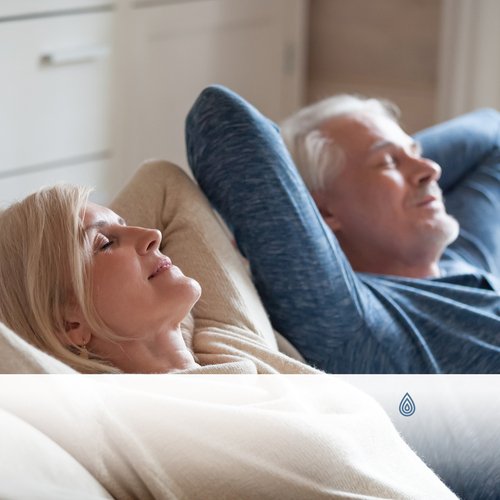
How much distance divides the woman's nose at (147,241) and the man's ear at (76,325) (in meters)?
0.13

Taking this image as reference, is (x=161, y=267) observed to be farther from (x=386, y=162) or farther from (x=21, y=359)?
(x=386, y=162)

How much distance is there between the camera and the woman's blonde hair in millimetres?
1134

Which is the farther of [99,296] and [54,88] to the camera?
[54,88]

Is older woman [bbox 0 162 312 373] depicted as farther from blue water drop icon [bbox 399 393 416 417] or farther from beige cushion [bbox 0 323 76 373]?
blue water drop icon [bbox 399 393 416 417]

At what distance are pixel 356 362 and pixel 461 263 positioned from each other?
1.84 ft

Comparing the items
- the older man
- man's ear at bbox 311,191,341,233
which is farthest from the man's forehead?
man's ear at bbox 311,191,341,233

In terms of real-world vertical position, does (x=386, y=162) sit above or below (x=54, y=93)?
above

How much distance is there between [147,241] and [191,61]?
8.20 ft

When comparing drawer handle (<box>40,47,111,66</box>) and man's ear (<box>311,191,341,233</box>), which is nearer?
man's ear (<box>311,191,341,233</box>)

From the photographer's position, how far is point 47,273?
117cm

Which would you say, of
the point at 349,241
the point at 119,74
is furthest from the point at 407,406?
the point at 119,74

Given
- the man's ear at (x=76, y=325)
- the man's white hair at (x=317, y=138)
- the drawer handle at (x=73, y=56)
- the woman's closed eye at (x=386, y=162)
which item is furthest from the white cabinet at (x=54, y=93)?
the man's ear at (x=76, y=325)

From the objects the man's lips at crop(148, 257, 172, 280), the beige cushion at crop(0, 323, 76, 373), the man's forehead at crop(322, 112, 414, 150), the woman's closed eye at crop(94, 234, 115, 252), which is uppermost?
the beige cushion at crop(0, 323, 76, 373)

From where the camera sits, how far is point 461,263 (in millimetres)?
2150
